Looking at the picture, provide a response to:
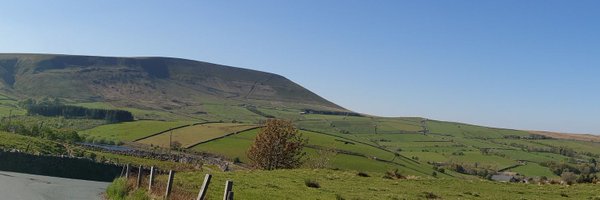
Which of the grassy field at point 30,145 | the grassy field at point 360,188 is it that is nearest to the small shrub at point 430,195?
the grassy field at point 360,188

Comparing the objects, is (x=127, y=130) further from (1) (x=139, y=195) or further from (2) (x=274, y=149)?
(1) (x=139, y=195)

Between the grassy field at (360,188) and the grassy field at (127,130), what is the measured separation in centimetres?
12432

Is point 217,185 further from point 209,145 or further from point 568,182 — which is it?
point 209,145

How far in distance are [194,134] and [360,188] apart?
135m

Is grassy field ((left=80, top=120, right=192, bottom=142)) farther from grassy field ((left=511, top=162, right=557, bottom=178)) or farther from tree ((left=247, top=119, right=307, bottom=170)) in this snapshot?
grassy field ((left=511, top=162, right=557, bottom=178))

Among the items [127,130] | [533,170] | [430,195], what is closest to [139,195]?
[430,195]

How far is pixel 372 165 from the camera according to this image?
447ft

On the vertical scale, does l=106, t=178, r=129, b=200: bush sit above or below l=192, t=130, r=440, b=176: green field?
above

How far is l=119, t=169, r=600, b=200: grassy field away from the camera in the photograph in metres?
35.4

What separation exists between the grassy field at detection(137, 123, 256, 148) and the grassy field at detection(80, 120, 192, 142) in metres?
5.58

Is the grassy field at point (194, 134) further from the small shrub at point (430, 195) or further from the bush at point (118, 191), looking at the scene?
the bush at point (118, 191)

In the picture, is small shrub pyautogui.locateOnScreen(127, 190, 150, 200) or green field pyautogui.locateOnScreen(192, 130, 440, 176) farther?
green field pyautogui.locateOnScreen(192, 130, 440, 176)

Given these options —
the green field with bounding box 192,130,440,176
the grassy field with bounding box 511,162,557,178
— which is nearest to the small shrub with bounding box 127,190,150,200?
the green field with bounding box 192,130,440,176

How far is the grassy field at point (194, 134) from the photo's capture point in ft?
524
